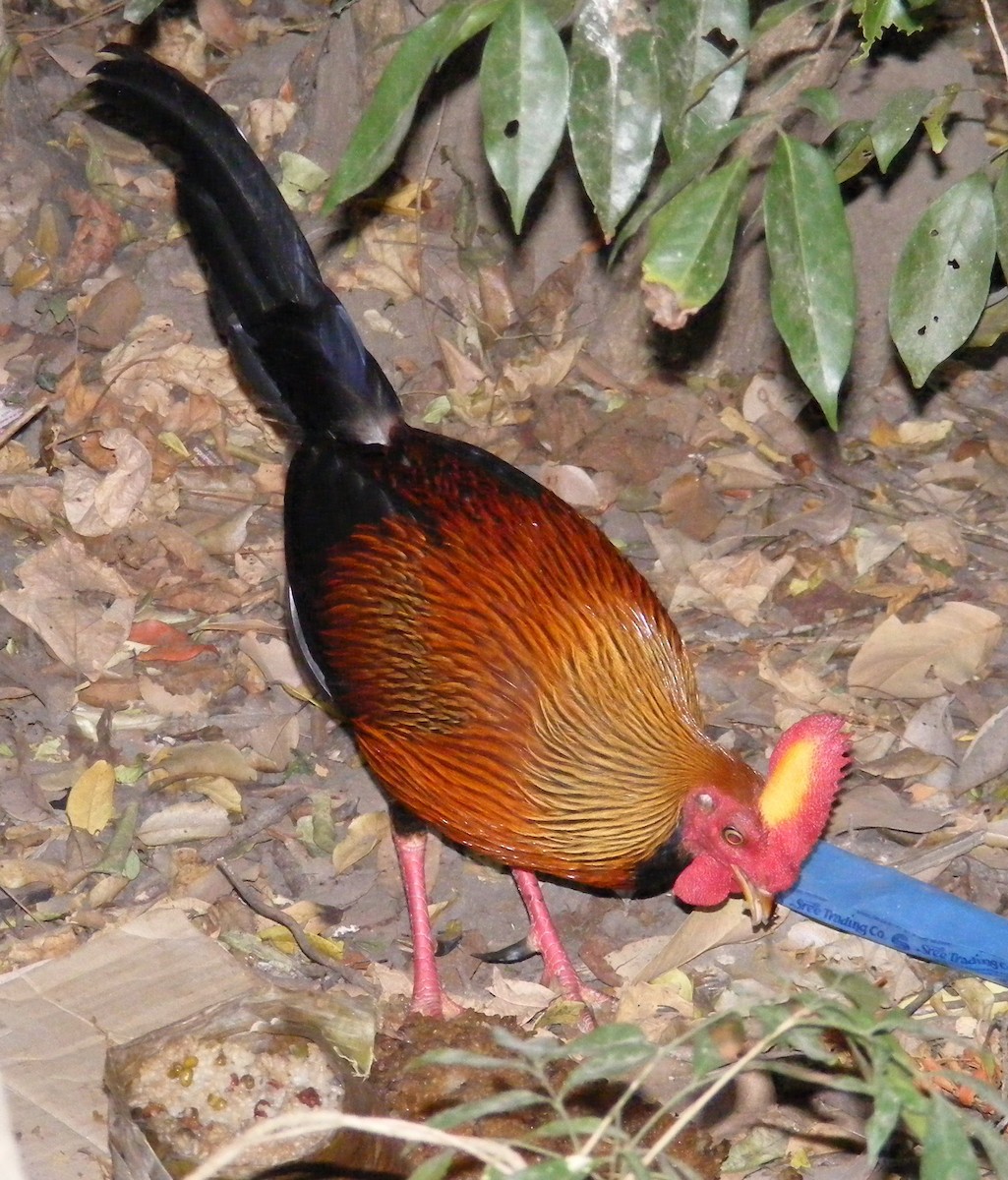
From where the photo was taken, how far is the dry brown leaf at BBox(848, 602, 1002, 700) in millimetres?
4516

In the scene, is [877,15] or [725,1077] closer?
[725,1077]

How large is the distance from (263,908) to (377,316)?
242cm

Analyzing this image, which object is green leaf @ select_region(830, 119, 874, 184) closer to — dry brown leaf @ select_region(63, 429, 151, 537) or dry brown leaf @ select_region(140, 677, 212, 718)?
dry brown leaf @ select_region(140, 677, 212, 718)

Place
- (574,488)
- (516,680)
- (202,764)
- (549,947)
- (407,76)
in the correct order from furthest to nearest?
(574,488) < (202,764) < (549,947) < (516,680) < (407,76)

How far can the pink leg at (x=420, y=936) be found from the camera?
381cm

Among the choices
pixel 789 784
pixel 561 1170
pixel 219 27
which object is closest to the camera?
pixel 561 1170

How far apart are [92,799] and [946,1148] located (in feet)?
9.90

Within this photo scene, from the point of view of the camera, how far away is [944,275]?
2.25 metres

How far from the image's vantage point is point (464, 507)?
3.78 m

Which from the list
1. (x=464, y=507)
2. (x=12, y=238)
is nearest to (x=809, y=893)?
(x=464, y=507)

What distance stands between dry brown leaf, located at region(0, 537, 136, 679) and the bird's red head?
2.00 metres

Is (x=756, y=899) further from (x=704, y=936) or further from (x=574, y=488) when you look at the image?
(x=574, y=488)

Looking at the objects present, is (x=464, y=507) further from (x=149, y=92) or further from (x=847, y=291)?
(x=847, y=291)

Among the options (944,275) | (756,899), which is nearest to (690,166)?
(944,275)
